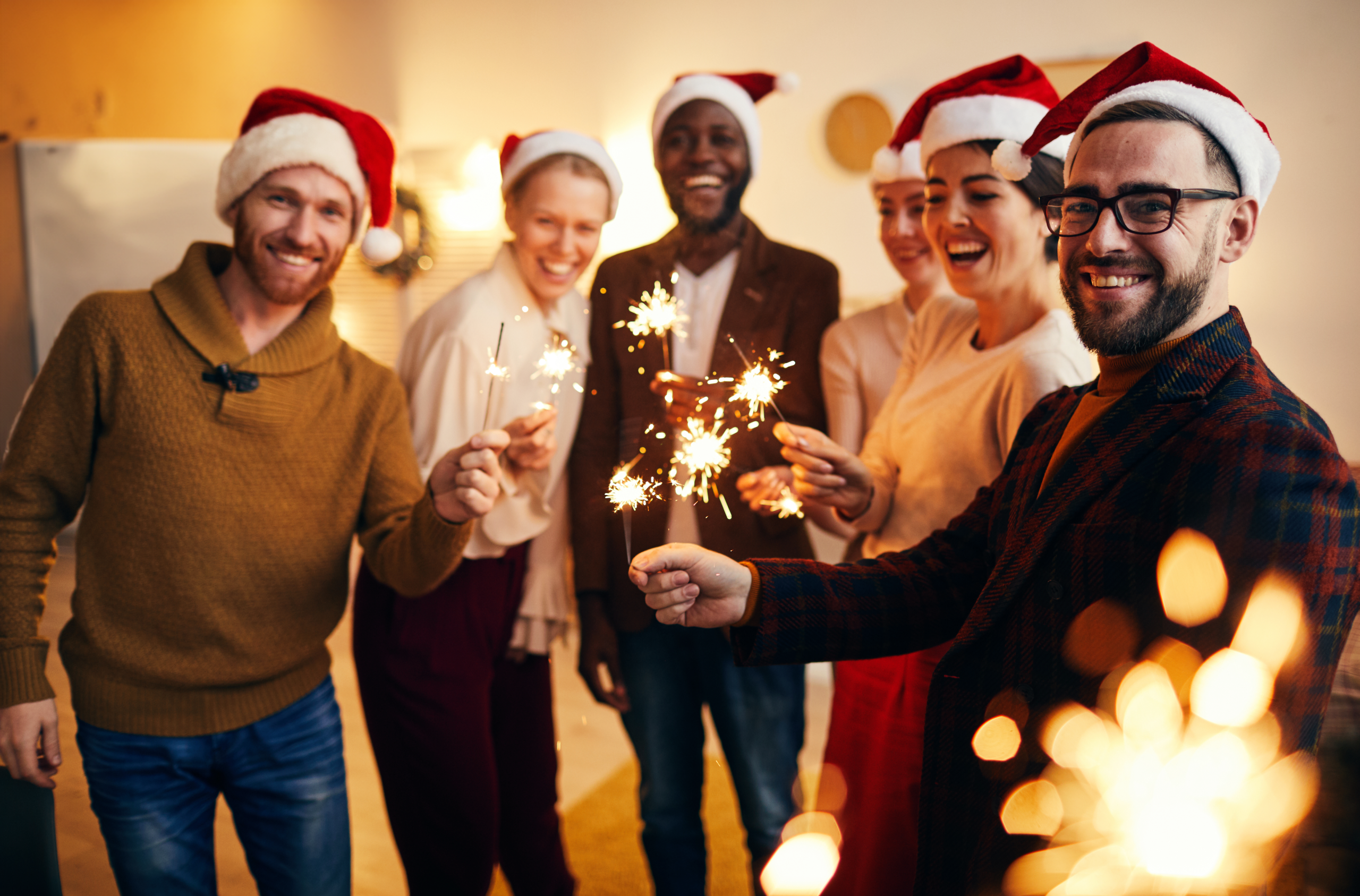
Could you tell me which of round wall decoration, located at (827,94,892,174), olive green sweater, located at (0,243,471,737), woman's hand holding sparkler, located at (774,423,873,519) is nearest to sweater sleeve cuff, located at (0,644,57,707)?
olive green sweater, located at (0,243,471,737)

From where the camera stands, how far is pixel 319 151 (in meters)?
1.52

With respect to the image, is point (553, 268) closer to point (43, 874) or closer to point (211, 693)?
point (211, 693)

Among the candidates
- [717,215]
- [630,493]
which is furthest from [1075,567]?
[717,215]

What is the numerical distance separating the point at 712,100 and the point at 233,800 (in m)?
1.63

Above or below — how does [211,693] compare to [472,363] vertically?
below

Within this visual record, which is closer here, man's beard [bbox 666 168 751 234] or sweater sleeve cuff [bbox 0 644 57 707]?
sweater sleeve cuff [bbox 0 644 57 707]

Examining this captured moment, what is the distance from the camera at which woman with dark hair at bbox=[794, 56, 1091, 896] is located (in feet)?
4.31

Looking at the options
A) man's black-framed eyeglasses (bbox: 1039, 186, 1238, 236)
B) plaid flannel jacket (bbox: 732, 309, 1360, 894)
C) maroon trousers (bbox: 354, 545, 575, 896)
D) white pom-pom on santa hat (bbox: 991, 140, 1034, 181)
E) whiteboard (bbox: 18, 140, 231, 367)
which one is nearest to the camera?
plaid flannel jacket (bbox: 732, 309, 1360, 894)

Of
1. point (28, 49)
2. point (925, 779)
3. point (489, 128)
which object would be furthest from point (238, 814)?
point (489, 128)

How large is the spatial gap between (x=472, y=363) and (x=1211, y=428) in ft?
4.09

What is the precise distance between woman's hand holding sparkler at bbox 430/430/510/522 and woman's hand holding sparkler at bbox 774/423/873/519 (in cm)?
43

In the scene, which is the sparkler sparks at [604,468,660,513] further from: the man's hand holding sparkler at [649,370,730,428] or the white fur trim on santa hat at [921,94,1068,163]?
the white fur trim on santa hat at [921,94,1068,163]

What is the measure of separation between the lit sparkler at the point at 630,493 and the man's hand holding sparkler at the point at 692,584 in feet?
0.53

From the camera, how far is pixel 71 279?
7.87 feet
